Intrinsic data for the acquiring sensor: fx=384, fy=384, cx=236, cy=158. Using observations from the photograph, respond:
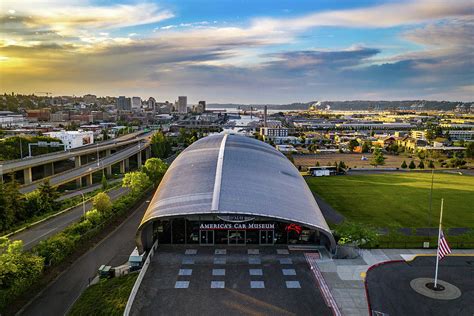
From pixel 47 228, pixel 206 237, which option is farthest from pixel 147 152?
pixel 206 237

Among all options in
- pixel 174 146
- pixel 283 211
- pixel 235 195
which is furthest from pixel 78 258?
pixel 174 146

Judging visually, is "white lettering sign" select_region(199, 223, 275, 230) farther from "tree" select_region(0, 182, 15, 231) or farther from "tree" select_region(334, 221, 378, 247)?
"tree" select_region(0, 182, 15, 231)

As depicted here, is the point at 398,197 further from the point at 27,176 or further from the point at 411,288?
the point at 27,176

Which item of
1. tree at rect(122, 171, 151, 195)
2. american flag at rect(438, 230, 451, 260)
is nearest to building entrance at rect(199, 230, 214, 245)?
american flag at rect(438, 230, 451, 260)

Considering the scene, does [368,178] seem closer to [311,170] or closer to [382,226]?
[311,170]

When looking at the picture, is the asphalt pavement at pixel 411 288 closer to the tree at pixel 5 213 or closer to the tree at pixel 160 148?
the tree at pixel 5 213
